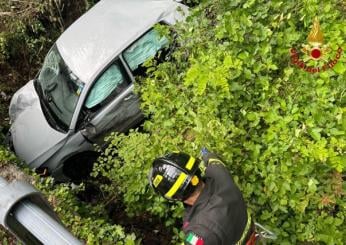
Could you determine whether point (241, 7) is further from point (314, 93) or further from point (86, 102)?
point (86, 102)

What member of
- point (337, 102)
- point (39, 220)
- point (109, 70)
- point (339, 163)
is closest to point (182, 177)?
point (39, 220)

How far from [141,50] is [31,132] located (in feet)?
6.18

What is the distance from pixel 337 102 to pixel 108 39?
124 inches

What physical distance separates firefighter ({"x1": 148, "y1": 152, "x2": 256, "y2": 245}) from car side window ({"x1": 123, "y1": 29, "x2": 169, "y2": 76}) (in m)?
2.89

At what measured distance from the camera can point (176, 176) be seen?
2889 mm

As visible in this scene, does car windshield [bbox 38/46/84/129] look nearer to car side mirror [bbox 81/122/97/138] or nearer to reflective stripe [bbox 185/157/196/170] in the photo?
car side mirror [bbox 81/122/97/138]

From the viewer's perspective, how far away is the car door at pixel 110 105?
5.78 metres

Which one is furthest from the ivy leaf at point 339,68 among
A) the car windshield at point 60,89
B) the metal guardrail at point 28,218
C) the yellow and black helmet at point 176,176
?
the car windshield at point 60,89

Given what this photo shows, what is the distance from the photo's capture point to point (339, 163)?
3672 mm

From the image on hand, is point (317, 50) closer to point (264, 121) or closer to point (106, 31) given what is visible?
point (264, 121)

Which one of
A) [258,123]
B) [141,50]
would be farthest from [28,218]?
[141,50]

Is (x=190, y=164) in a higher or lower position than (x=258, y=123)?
higher

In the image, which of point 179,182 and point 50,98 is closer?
point 179,182

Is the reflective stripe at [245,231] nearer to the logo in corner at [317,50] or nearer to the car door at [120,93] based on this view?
the logo in corner at [317,50]
